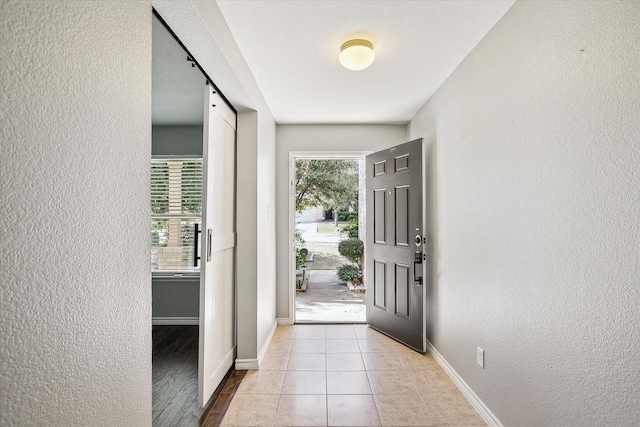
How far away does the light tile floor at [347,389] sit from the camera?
1994 mm

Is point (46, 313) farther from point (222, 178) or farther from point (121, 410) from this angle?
point (222, 178)

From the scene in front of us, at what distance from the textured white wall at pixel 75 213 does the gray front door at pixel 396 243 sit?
8.20 feet

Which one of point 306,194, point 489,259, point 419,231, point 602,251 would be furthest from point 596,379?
point 306,194

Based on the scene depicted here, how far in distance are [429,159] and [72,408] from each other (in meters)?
3.03

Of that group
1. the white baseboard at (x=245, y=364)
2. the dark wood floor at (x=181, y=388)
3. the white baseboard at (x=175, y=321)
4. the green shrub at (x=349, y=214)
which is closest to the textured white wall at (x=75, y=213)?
the dark wood floor at (x=181, y=388)

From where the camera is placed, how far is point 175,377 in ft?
8.30

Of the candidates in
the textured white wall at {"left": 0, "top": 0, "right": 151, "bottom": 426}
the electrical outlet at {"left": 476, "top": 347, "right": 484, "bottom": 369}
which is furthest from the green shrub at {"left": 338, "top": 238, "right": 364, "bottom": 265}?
the textured white wall at {"left": 0, "top": 0, "right": 151, "bottom": 426}

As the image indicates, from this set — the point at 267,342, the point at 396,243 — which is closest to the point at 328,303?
the point at 267,342

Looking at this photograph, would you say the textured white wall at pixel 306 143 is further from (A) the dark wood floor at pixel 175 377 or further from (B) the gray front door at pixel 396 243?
(A) the dark wood floor at pixel 175 377

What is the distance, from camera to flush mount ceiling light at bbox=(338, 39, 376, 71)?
200cm

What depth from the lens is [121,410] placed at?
870 millimetres

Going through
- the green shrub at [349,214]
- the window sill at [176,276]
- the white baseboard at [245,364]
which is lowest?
the white baseboard at [245,364]

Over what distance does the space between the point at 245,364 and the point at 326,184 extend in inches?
221

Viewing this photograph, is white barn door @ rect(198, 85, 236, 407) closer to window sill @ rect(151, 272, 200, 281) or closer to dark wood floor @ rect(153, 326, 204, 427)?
dark wood floor @ rect(153, 326, 204, 427)
